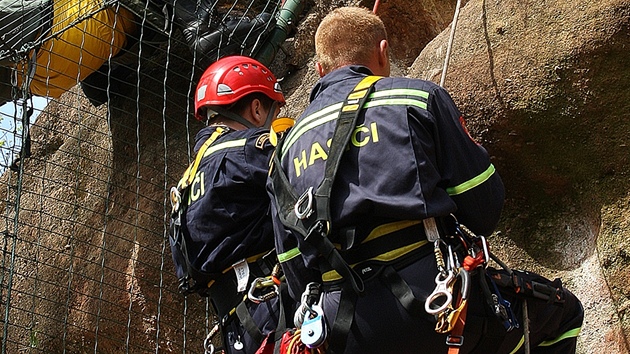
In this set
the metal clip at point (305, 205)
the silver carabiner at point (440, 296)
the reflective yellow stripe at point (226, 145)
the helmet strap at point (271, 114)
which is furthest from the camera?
the helmet strap at point (271, 114)

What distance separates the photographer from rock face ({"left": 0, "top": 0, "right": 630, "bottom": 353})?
16.9 feet

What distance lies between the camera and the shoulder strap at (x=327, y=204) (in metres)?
3.42

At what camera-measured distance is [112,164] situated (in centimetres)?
746

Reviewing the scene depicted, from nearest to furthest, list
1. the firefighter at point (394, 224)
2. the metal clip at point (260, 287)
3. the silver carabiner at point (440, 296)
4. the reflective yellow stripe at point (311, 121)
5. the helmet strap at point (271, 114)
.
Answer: the silver carabiner at point (440, 296) < the firefighter at point (394, 224) < the reflective yellow stripe at point (311, 121) < the metal clip at point (260, 287) < the helmet strap at point (271, 114)

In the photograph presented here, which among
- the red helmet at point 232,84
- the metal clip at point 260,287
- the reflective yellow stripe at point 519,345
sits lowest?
the metal clip at point 260,287

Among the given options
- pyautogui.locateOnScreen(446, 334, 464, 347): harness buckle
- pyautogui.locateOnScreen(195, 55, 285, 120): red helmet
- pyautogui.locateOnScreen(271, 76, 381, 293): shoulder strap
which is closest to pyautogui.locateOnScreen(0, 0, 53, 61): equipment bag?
pyautogui.locateOnScreen(195, 55, 285, 120): red helmet

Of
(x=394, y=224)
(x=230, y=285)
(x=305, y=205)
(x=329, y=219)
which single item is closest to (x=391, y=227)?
(x=394, y=224)

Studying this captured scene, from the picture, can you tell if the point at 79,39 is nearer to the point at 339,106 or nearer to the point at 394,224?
the point at 339,106

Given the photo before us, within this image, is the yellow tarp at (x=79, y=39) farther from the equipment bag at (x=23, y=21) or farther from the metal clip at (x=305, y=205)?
the metal clip at (x=305, y=205)

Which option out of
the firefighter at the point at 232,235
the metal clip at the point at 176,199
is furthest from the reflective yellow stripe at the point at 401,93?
the metal clip at the point at 176,199

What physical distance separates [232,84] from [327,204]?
191 centimetres

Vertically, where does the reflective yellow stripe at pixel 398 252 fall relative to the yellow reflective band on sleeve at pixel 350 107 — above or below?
below

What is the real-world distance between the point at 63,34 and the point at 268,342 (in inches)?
146

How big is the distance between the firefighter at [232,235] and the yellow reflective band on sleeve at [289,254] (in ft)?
1.40
